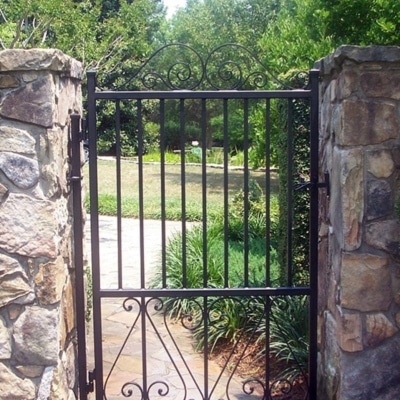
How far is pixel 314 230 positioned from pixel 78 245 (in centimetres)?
118

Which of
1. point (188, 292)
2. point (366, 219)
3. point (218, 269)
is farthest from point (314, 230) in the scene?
point (218, 269)

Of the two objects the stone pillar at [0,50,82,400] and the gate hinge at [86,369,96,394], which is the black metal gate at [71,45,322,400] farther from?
the stone pillar at [0,50,82,400]

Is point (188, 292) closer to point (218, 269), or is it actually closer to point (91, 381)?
point (91, 381)

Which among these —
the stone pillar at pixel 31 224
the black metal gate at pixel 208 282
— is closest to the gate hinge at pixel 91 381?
the black metal gate at pixel 208 282

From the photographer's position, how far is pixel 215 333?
15.2ft

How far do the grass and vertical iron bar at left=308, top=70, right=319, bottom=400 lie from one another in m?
5.94

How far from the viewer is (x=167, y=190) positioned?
47.4 feet

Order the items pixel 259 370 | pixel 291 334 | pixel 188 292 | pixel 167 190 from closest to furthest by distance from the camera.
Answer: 1. pixel 188 292
2. pixel 291 334
3. pixel 259 370
4. pixel 167 190

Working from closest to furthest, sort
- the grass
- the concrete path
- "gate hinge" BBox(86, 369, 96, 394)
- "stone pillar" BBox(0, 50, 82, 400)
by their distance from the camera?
"stone pillar" BBox(0, 50, 82, 400) → "gate hinge" BBox(86, 369, 96, 394) → the concrete path → the grass

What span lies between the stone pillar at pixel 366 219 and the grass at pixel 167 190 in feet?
20.7

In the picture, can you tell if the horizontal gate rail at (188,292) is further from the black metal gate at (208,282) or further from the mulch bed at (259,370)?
the mulch bed at (259,370)

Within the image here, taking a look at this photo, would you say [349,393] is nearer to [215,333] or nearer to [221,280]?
[215,333]

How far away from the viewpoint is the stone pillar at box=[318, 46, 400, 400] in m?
2.83

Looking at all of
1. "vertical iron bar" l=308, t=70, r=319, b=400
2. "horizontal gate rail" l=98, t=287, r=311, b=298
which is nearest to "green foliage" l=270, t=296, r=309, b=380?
"vertical iron bar" l=308, t=70, r=319, b=400
